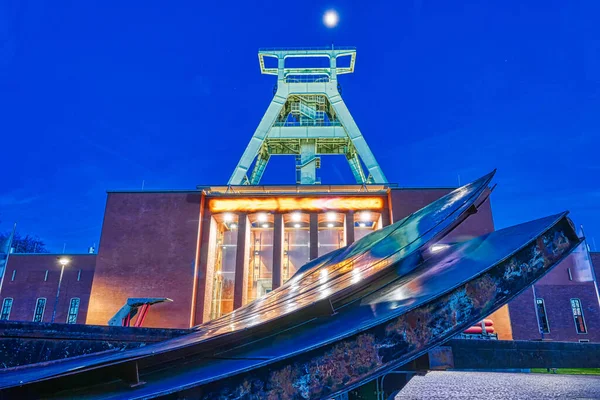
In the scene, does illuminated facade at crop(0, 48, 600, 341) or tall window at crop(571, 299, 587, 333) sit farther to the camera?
tall window at crop(571, 299, 587, 333)

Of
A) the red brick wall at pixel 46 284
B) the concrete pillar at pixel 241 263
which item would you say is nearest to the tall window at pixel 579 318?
the concrete pillar at pixel 241 263

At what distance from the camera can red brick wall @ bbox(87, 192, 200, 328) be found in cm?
1627

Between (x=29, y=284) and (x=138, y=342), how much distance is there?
32.0 meters

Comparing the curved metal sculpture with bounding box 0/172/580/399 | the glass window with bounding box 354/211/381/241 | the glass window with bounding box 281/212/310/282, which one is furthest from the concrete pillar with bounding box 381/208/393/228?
the curved metal sculpture with bounding box 0/172/580/399

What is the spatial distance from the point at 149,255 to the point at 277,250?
6.06m

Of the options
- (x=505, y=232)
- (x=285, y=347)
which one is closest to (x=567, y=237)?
(x=505, y=232)

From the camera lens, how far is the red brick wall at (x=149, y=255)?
1627 cm

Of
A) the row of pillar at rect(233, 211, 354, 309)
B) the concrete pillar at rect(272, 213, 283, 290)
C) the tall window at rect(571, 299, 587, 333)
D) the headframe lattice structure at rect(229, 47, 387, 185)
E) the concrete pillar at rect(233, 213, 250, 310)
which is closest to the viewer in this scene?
the concrete pillar at rect(233, 213, 250, 310)

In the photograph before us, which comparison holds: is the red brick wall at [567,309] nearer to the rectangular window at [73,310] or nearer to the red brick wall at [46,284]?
the red brick wall at [46,284]

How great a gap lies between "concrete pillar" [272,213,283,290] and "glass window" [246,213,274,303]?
55.2 inches

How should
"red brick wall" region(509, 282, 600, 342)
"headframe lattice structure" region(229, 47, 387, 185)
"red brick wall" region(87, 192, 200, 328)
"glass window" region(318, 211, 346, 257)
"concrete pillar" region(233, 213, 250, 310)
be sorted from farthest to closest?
"red brick wall" region(509, 282, 600, 342), "headframe lattice structure" region(229, 47, 387, 185), "glass window" region(318, 211, 346, 257), "concrete pillar" region(233, 213, 250, 310), "red brick wall" region(87, 192, 200, 328)

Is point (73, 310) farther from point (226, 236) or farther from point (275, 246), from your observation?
point (275, 246)

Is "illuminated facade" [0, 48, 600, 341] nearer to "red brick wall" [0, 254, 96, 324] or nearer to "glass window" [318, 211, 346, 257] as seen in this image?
"glass window" [318, 211, 346, 257]

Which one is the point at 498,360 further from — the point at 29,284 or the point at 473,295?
the point at 29,284
